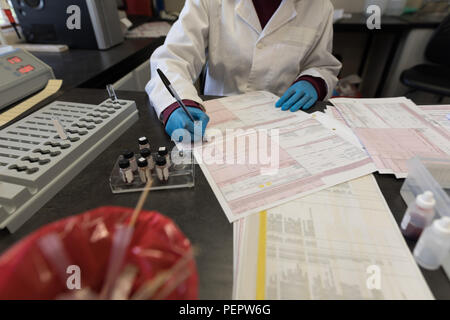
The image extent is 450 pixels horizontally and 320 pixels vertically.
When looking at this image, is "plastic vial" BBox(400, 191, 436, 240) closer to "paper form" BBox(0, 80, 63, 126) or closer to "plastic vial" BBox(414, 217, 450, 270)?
"plastic vial" BBox(414, 217, 450, 270)

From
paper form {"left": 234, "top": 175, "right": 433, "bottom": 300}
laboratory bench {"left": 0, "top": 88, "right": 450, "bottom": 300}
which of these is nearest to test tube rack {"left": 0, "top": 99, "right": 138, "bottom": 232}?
laboratory bench {"left": 0, "top": 88, "right": 450, "bottom": 300}

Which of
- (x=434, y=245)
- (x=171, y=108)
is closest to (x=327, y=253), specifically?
(x=434, y=245)

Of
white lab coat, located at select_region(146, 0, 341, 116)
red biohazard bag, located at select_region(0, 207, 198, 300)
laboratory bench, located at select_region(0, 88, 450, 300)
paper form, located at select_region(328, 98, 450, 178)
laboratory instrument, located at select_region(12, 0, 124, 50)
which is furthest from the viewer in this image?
laboratory instrument, located at select_region(12, 0, 124, 50)

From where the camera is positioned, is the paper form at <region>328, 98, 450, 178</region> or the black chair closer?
the paper form at <region>328, 98, 450, 178</region>

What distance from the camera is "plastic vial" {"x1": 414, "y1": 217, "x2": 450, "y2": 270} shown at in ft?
1.19

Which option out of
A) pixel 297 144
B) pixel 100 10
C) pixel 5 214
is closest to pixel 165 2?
pixel 100 10

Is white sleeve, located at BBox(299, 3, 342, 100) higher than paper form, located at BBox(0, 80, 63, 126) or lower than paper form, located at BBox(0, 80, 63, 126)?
higher

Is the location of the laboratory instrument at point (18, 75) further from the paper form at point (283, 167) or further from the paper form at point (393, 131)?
the paper form at point (393, 131)

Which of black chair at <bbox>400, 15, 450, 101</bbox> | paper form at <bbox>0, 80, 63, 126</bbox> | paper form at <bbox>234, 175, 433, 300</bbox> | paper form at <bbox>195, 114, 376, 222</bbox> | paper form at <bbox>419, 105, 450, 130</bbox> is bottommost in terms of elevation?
black chair at <bbox>400, 15, 450, 101</bbox>

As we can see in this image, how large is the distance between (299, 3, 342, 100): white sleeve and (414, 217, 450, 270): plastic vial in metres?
0.75

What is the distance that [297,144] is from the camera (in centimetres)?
66

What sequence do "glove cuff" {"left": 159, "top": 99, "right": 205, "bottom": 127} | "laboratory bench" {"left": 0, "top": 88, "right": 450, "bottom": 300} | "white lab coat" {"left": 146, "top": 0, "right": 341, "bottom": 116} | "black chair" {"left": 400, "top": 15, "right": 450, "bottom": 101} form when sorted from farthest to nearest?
"black chair" {"left": 400, "top": 15, "right": 450, "bottom": 101} → "white lab coat" {"left": 146, "top": 0, "right": 341, "bottom": 116} → "glove cuff" {"left": 159, "top": 99, "right": 205, "bottom": 127} → "laboratory bench" {"left": 0, "top": 88, "right": 450, "bottom": 300}

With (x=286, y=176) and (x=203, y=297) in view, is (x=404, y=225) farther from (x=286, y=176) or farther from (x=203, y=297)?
(x=203, y=297)

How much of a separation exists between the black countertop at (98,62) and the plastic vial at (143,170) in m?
0.67
